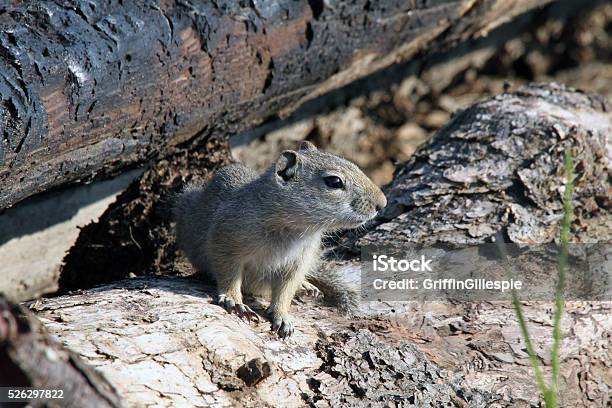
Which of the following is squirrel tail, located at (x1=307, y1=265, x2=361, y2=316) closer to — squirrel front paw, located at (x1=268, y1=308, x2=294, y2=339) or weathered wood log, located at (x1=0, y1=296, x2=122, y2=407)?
squirrel front paw, located at (x1=268, y1=308, x2=294, y2=339)

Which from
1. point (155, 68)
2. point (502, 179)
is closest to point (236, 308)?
point (155, 68)

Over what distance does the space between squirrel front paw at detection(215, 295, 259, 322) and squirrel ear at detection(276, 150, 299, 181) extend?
932 mm

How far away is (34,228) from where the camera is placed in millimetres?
6996

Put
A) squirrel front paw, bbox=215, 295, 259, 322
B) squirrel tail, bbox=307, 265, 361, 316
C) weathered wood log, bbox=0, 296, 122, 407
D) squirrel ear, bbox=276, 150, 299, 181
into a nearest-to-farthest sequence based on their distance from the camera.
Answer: weathered wood log, bbox=0, 296, 122, 407 < squirrel front paw, bbox=215, 295, 259, 322 < squirrel tail, bbox=307, 265, 361, 316 < squirrel ear, bbox=276, 150, 299, 181

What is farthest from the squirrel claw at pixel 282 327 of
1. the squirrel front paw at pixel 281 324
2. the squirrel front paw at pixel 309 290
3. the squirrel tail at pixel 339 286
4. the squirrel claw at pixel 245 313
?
the squirrel front paw at pixel 309 290

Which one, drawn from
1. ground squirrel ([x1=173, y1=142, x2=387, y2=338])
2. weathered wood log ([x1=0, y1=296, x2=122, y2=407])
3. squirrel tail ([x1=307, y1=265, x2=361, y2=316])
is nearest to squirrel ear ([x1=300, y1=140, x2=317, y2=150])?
ground squirrel ([x1=173, y1=142, x2=387, y2=338])

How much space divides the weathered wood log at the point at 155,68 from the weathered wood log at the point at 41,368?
2.32 m

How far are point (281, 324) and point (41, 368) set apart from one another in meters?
2.29

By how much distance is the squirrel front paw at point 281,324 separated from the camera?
15.5 ft

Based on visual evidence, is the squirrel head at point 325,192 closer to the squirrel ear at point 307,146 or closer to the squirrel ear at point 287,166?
the squirrel ear at point 287,166

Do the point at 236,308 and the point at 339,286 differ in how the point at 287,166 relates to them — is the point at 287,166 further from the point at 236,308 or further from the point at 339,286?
the point at 236,308

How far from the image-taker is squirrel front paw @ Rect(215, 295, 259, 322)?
496cm

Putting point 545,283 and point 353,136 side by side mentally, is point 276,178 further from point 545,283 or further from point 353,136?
point 353,136

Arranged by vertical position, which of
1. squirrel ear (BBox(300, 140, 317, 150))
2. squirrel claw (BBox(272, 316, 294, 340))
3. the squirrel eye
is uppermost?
squirrel ear (BBox(300, 140, 317, 150))
